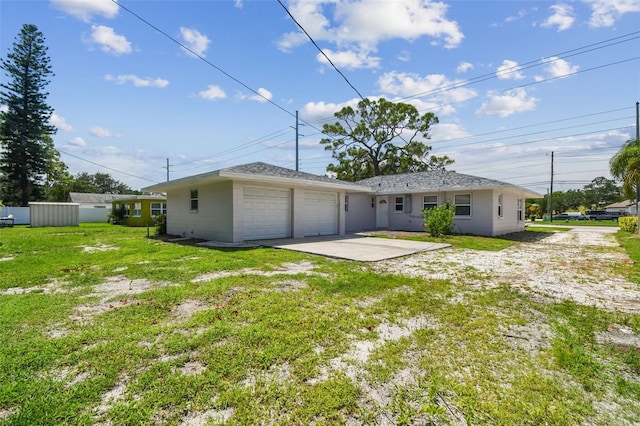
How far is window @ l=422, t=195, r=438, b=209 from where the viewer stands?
55.5ft

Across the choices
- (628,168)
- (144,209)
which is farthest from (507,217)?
(144,209)

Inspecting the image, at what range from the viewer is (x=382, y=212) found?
62.8ft

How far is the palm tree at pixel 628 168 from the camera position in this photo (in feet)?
40.0

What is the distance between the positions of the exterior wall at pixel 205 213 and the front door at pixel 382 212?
35.5ft

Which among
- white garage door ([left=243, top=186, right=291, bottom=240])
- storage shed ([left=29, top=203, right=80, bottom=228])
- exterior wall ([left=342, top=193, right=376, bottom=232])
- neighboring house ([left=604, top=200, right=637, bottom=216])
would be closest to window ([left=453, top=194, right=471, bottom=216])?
exterior wall ([left=342, top=193, right=376, bottom=232])

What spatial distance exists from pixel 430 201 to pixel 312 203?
736cm

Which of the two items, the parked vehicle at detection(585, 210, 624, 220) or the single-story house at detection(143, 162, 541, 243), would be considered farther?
the parked vehicle at detection(585, 210, 624, 220)

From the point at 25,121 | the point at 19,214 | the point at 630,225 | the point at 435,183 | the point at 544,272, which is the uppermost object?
the point at 25,121

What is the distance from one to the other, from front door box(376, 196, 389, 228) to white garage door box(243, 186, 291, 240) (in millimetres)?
8017

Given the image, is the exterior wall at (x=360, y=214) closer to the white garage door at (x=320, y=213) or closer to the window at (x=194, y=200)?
the white garage door at (x=320, y=213)

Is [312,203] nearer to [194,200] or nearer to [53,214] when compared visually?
[194,200]

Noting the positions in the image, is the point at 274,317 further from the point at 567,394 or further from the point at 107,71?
the point at 107,71

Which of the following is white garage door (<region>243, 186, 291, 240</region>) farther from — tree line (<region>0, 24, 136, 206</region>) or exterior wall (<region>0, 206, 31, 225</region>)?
tree line (<region>0, 24, 136, 206</region>)

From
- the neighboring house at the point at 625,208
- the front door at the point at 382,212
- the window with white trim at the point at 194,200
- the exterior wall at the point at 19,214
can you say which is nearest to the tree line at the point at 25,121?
the exterior wall at the point at 19,214
